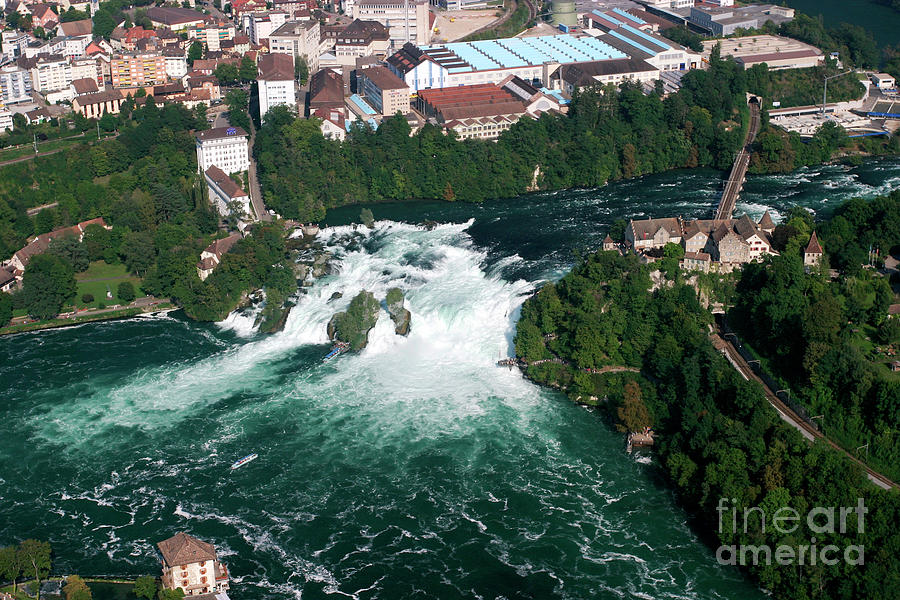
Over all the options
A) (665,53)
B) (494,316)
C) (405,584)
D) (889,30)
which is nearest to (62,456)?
(405,584)

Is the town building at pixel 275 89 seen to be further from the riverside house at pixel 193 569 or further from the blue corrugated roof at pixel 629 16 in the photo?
the riverside house at pixel 193 569

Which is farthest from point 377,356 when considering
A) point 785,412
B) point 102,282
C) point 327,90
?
point 327,90

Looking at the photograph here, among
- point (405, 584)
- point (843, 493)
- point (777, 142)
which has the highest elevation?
point (777, 142)

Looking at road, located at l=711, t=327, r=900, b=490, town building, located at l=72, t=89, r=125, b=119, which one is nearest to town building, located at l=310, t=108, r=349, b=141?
town building, located at l=72, t=89, r=125, b=119

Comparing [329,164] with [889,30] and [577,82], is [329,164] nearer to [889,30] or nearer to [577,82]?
[577,82]

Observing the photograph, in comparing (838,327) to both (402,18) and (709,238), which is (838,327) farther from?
(402,18)

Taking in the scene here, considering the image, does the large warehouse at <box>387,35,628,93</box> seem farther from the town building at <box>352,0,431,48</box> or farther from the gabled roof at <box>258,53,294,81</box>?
the gabled roof at <box>258,53,294,81</box>

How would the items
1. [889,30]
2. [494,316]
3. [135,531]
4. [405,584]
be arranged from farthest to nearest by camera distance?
[889,30], [494,316], [135,531], [405,584]
